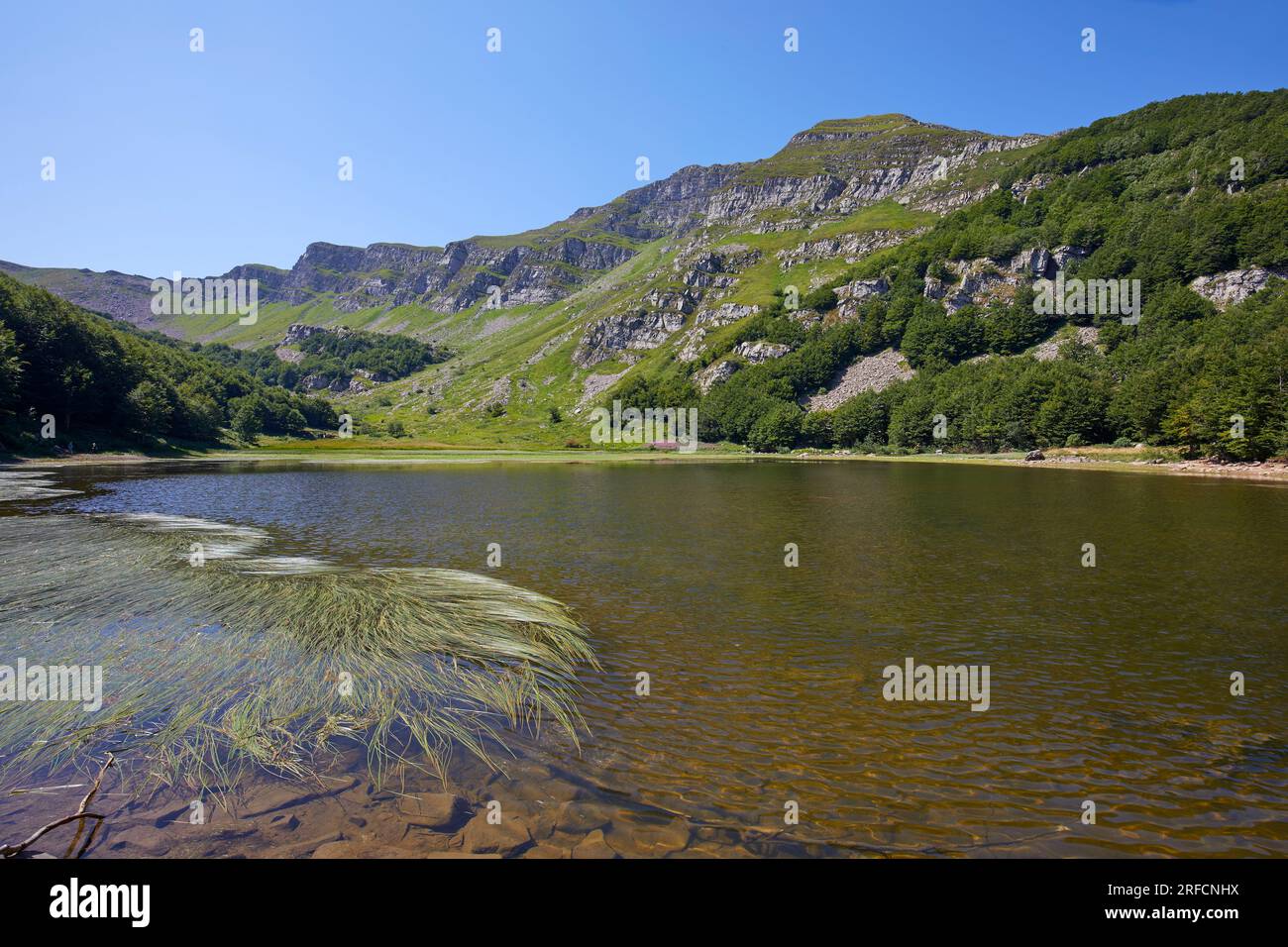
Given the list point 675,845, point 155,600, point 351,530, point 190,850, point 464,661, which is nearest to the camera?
point 190,850

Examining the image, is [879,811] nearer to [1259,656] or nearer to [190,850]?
[190,850]

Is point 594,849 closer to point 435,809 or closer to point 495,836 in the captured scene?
point 495,836

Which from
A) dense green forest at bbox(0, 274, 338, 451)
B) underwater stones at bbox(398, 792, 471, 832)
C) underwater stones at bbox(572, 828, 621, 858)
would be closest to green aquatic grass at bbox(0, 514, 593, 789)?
underwater stones at bbox(398, 792, 471, 832)

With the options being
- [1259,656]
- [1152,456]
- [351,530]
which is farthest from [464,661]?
[1152,456]

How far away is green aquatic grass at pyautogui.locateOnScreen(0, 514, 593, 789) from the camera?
421 inches

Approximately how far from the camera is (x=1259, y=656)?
16344mm

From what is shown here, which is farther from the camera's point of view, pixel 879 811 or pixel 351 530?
pixel 351 530

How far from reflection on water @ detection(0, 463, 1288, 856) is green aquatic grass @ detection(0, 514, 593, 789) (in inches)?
51.6

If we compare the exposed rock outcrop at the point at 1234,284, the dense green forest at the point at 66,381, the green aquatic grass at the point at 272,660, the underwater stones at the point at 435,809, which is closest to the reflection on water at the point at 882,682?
the underwater stones at the point at 435,809

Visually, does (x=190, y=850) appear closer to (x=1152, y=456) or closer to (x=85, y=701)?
(x=85, y=701)

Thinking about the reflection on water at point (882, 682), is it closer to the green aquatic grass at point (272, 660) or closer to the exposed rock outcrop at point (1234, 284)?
the green aquatic grass at point (272, 660)

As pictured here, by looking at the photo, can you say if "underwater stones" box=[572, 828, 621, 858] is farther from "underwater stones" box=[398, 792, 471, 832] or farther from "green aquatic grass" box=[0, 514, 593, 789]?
"green aquatic grass" box=[0, 514, 593, 789]

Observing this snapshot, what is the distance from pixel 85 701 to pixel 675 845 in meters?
12.9
